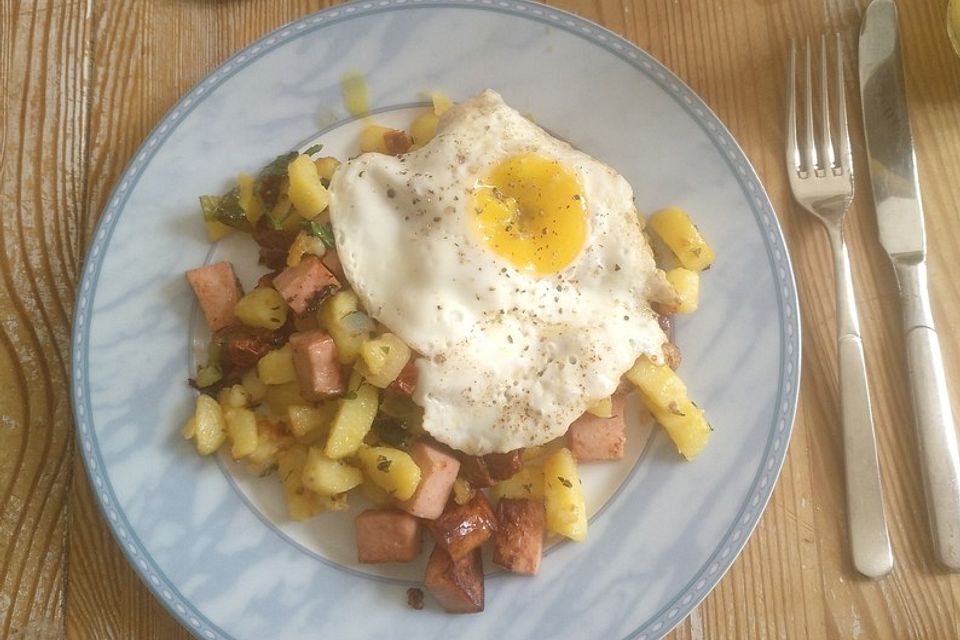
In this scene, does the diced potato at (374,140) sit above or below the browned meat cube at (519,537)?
above

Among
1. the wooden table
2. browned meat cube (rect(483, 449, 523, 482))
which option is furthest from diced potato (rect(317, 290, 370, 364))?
the wooden table

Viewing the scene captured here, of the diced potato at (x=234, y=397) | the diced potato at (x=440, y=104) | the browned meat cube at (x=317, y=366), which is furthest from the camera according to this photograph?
the diced potato at (x=440, y=104)

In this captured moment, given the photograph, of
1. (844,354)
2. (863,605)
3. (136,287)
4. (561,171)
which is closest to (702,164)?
(561,171)

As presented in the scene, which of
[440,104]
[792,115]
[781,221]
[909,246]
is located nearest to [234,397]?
[440,104]

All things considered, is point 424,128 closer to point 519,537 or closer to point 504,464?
point 504,464

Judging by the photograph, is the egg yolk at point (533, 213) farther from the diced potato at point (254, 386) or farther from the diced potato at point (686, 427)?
the diced potato at point (254, 386)

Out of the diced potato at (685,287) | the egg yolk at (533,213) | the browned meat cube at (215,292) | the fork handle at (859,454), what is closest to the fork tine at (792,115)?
the fork handle at (859,454)

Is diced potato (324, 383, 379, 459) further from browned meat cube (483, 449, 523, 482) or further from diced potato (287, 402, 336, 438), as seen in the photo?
browned meat cube (483, 449, 523, 482)
